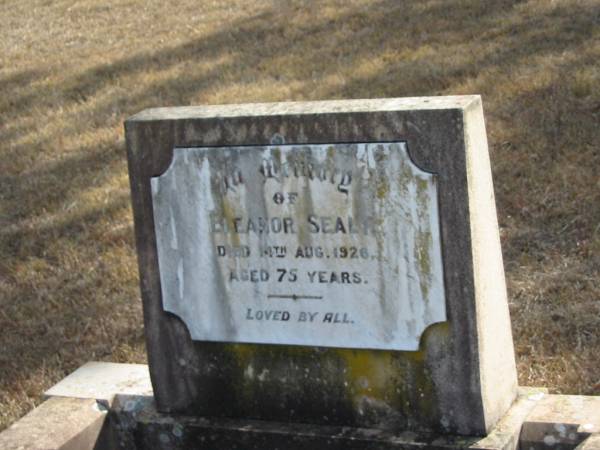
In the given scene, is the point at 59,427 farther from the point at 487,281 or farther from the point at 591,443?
the point at 591,443

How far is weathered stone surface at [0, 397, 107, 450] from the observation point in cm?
361

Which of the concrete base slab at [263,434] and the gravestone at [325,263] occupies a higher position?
the gravestone at [325,263]

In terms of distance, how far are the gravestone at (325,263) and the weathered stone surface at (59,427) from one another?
12.4 inches

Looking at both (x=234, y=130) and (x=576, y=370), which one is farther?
(x=576, y=370)

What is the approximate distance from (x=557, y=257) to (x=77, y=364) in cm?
221

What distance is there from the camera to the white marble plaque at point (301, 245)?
324cm

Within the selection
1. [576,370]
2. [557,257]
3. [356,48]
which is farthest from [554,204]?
[356,48]

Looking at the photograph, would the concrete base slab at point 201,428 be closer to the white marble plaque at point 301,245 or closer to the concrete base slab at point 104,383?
the concrete base slab at point 104,383

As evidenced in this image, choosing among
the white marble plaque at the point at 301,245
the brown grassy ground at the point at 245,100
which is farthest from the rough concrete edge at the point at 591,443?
the brown grassy ground at the point at 245,100

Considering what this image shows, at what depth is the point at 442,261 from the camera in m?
3.21

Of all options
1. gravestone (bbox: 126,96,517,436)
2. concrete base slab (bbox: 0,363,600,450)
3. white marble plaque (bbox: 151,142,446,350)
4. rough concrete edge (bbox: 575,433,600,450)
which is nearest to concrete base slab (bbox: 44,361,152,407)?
concrete base slab (bbox: 0,363,600,450)

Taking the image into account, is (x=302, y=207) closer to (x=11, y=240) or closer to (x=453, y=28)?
(x=11, y=240)

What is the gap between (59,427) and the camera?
3.70 meters

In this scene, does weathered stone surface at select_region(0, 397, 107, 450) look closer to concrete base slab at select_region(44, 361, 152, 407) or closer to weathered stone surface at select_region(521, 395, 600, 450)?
concrete base slab at select_region(44, 361, 152, 407)
